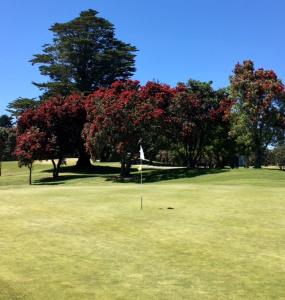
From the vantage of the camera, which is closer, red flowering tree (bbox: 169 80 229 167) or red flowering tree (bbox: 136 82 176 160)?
red flowering tree (bbox: 136 82 176 160)

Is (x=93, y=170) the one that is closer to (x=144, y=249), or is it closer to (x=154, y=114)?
(x=154, y=114)

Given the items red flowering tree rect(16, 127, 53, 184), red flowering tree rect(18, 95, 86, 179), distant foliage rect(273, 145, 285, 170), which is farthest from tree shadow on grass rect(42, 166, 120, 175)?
distant foliage rect(273, 145, 285, 170)

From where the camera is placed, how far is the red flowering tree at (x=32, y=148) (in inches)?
1922

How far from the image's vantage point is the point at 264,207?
19.8 metres

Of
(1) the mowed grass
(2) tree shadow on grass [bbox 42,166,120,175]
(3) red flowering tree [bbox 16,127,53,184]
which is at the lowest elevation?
(1) the mowed grass

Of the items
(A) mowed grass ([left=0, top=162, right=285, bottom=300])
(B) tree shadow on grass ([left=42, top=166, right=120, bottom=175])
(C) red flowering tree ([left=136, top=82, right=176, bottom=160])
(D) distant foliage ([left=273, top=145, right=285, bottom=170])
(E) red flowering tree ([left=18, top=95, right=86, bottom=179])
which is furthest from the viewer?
(D) distant foliage ([left=273, top=145, right=285, bottom=170])

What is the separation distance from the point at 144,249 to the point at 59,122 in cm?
4185

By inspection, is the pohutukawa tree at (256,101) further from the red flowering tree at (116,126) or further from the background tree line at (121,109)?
the red flowering tree at (116,126)

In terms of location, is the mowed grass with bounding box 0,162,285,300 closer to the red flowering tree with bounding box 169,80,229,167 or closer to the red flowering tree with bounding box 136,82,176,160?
the red flowering tree with bounding box 136,82,176,160

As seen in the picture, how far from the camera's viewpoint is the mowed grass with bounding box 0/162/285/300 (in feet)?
30.3

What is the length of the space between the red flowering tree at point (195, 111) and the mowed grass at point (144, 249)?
29849mm

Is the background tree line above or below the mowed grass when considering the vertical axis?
above

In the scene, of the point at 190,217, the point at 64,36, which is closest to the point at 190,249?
the point at 190,217

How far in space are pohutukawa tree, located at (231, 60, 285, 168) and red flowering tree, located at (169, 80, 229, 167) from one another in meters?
2.21
